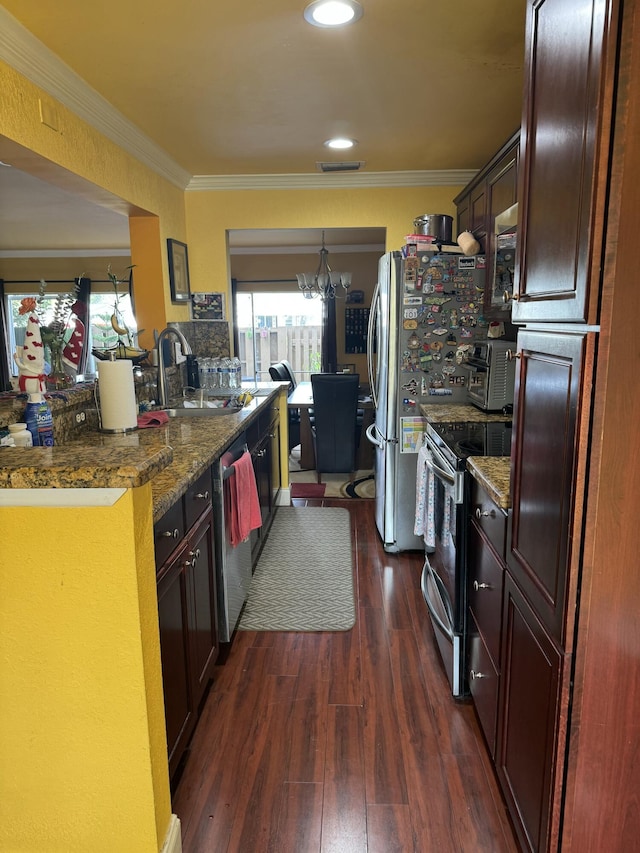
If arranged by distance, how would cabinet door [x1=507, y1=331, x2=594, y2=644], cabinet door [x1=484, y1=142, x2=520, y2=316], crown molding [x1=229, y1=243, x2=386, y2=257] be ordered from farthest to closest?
crown molding [x1=229, y1=243, x2=386, y2=257] → cabinet door [x1=484, y1=142, x2=520, y2=316] → cabinet door [x1=507, y1=331, x2=594, y2=644]

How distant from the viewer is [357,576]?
3146 mm

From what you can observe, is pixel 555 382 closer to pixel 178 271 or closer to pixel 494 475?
pixel 494 475

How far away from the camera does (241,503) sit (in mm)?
2480

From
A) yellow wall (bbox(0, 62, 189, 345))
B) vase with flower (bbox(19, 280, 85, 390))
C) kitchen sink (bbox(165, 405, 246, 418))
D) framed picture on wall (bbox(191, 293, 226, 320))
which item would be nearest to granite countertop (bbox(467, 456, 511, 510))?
kitchen sink (bbox(165, 405, 246, 418))

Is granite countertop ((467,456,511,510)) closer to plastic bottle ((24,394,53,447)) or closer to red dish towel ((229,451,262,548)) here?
red dish towel ((229,451,262,548))

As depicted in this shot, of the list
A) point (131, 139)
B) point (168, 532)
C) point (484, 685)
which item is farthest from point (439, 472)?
point (131, 139)

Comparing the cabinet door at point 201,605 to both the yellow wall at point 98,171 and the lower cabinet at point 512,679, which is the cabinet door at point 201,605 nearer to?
the lower cabinet at point 512,679

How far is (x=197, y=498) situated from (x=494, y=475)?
0.98 metres

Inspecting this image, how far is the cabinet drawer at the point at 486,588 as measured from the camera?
1613 mm

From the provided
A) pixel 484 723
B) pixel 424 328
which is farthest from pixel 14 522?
pixel 424 328

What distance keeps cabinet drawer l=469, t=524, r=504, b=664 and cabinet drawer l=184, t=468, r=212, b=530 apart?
3.13ft

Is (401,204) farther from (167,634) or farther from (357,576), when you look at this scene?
(167,634)

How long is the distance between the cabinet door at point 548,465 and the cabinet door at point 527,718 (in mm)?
74

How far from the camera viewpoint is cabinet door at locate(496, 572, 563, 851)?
1198mm
